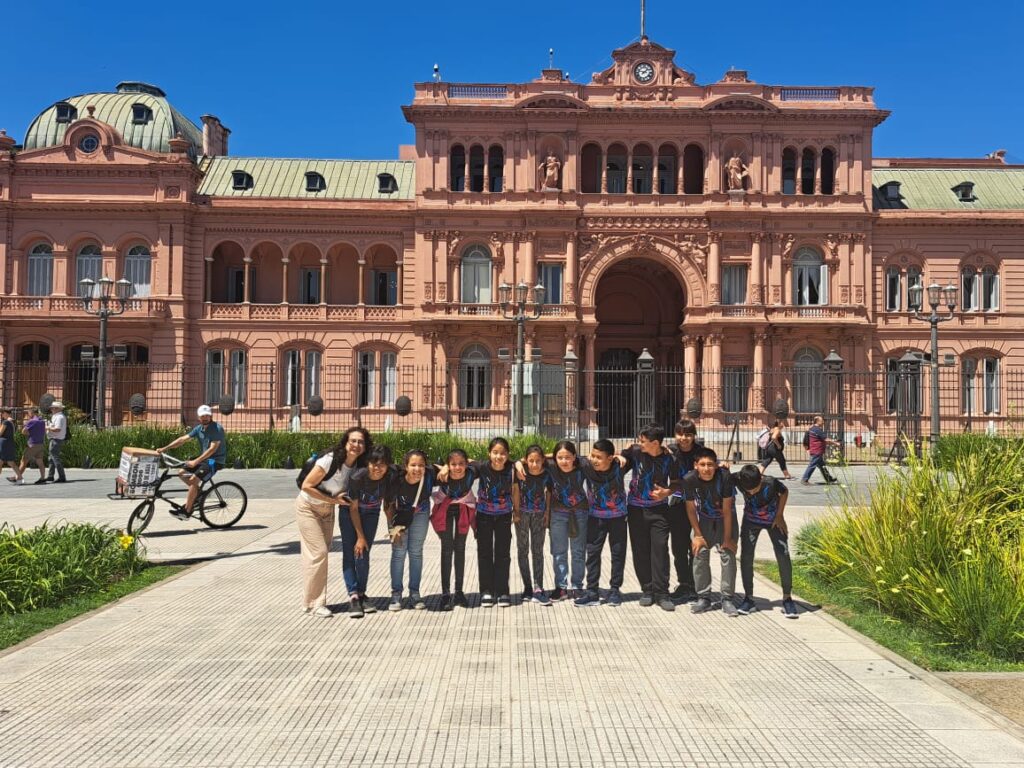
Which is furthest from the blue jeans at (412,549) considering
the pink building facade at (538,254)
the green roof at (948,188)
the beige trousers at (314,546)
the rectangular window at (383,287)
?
the green roof at (948,188)

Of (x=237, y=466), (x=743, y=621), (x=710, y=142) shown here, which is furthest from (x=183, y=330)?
(x=743, y=621)

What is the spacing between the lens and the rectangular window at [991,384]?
36.0 meters

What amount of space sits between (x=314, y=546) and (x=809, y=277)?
107 ft

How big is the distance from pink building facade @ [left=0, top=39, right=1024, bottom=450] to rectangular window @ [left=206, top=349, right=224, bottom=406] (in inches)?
3.6

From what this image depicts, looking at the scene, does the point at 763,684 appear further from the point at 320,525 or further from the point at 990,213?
the point at 990,213

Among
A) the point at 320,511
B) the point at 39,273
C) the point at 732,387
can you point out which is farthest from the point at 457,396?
the point at 320,511

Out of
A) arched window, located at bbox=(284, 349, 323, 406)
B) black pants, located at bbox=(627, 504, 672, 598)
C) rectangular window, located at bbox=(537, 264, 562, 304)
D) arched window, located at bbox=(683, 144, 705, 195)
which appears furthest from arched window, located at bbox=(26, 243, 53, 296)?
black pants, located at bbox=(627, 504, 672, 598)

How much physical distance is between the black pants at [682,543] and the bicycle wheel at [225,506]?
7465 millimetres

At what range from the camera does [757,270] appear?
35188mm

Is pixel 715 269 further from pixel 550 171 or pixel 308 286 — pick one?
pixel 308 286

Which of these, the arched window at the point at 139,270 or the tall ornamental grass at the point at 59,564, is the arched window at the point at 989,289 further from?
the tall ornamental grass at the point at 59,564

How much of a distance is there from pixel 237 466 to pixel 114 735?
64.0ft

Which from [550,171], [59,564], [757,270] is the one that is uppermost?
[550,171]

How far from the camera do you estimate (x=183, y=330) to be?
1398 inches
